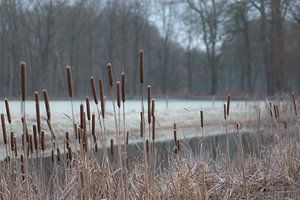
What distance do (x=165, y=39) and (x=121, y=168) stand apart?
4545 centimetres

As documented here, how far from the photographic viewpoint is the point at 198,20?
4209cm

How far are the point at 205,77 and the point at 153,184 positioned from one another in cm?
4796

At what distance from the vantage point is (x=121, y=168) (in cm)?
313

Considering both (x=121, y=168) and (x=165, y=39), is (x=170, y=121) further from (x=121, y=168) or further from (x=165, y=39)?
(x=165, y=39)

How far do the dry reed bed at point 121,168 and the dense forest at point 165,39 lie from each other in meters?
24.9

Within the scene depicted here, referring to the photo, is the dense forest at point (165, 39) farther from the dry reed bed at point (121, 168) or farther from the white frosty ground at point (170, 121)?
the dry reed bed at point (121, 168)

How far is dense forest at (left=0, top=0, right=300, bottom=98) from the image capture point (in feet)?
105

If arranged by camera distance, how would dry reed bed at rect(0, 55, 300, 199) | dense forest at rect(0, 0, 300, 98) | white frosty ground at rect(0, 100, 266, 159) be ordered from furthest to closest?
1. dense forest at rect(0, 0, 300, 98)
2. white frosty ground at rect(0, 100, 266, 159)
3. dry reed bed at rect(0, 55, 300, 199)

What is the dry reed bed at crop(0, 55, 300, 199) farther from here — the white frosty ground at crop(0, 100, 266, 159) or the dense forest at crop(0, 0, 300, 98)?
the dense forest at crop(0, 0, 300, 98)

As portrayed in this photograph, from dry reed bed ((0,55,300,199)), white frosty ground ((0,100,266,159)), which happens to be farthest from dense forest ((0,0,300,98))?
dry reed bed ((0,55,300,199))

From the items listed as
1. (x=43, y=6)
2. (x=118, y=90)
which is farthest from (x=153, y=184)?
(x=43, y=6)

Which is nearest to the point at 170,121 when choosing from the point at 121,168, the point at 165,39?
the point at 121,168

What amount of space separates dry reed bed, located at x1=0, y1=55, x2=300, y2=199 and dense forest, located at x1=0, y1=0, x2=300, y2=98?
980 inches

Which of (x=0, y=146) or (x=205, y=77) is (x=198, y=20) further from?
(x=0, y=146)
